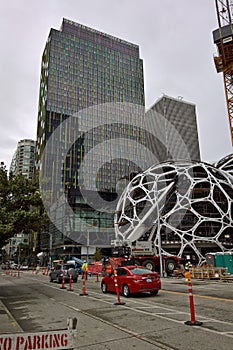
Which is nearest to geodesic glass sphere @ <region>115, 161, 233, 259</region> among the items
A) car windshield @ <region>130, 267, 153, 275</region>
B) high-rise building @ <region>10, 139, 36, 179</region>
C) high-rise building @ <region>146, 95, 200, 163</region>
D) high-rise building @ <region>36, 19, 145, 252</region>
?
car windshield @ <region>130, 267, 153, 275</region>

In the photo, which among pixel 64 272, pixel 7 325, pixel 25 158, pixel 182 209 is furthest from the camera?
pixel 25 158

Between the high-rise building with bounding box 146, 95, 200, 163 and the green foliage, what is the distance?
382ft

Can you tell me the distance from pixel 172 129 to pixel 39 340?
150 meters

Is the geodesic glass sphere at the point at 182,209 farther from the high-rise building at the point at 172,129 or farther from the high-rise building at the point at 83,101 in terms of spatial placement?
the high-rise building at the point at 172,129

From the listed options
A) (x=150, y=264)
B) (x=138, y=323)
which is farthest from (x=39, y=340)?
(x=150, y=264)

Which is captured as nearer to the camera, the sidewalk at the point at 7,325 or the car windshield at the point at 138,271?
the sidewalk at the point at 7,325

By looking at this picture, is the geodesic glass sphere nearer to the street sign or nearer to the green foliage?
the green foliage

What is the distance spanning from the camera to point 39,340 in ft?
9.52

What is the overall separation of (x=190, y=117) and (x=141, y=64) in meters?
48.1

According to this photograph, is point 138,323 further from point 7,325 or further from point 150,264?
point 150,264

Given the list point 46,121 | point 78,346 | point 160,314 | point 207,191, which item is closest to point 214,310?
point 160,314

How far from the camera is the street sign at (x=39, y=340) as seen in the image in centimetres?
281

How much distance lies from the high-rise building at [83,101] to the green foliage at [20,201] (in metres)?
64.4

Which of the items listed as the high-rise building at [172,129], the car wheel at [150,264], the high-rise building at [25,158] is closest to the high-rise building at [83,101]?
the high-rise building at [172,129]
